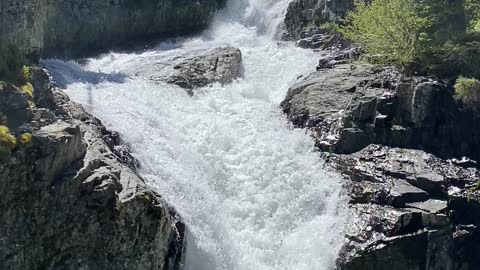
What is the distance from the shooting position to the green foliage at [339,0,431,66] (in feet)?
94.2

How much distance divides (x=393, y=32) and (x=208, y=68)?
32.1 ft

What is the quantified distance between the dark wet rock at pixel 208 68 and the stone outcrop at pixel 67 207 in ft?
45.8

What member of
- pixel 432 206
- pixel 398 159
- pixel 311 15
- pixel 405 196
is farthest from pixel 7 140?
pixel 311 15

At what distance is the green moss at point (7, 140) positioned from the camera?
53.2 feet

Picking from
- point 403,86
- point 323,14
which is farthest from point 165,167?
point 323,14

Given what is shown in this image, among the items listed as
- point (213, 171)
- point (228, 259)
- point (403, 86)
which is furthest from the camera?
point (403, 86)

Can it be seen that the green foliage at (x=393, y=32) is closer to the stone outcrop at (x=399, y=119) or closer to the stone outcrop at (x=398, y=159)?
the stone outcrop at (x=398, y=159)

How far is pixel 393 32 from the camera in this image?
29.5 metres

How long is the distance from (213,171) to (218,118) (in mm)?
4642

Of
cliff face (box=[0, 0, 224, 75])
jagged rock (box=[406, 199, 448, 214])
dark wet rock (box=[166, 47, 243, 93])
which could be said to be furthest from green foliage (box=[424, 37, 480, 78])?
cliff face (box=[0, 0, 224, 75])

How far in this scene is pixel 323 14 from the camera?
38000 millimetres

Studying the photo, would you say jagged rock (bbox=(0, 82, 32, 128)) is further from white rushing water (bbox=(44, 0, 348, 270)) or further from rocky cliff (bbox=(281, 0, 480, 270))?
rocky cliff (bbox=(281, 0, 480, 270))

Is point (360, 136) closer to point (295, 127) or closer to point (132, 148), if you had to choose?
point (295, 127)

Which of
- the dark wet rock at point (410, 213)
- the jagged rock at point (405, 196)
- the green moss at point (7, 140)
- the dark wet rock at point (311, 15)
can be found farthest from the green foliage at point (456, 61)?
the green moss at point (7, 140)
